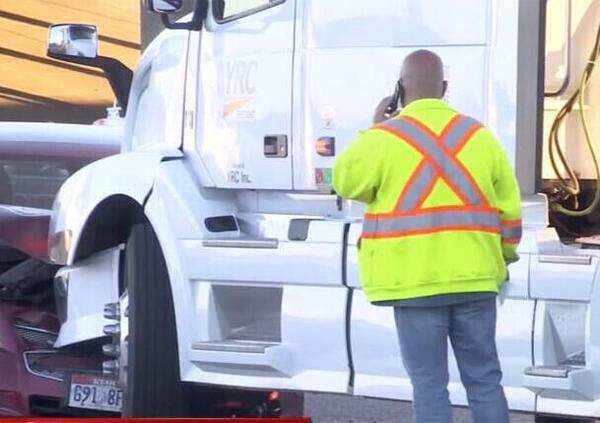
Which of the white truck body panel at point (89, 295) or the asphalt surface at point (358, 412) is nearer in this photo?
the white truck body panel at point (89, 295)

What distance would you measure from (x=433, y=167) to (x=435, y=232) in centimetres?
22

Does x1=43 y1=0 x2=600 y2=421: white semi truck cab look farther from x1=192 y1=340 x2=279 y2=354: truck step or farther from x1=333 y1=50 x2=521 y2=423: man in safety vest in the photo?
x1=333 y1=50 x2=521 y2=423: man in safety vest

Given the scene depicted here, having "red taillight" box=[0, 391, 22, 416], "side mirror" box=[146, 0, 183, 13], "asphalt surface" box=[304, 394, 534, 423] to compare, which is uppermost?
"side mirror" box=[146, 0, 183, 13]

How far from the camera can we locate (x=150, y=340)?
6.42 metres

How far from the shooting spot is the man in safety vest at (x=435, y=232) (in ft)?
16.4

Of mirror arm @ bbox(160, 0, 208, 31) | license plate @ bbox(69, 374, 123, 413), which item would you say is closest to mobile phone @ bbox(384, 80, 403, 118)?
mirror arm @ bbox(160, 0, 208, 31)

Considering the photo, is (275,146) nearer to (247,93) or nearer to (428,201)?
(247,93)

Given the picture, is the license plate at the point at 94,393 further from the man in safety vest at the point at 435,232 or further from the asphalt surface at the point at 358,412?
the man in safety vest at the point at 435,232

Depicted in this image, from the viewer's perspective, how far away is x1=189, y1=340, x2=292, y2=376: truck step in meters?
6.03

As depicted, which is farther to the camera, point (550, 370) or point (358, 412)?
point (358, 412)

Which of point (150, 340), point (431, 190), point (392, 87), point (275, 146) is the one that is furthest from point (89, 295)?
point (431, 190)

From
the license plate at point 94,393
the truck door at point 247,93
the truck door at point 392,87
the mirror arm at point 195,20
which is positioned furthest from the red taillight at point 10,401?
the mirror arm at point 195,20

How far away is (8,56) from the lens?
23578 millimetres

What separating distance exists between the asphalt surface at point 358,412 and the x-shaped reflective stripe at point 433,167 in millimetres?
3401
